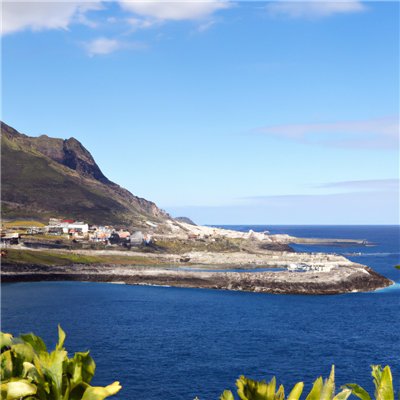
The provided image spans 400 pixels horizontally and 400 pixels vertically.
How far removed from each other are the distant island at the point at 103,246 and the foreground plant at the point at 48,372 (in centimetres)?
6661

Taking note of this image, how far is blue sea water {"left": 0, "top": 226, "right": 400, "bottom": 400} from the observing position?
27.5 metres

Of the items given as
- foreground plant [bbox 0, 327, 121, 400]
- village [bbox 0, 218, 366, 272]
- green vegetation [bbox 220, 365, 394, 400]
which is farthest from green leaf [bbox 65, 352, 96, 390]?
village [bbox 0, 218, 366, 272]

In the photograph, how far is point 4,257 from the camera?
8700cm

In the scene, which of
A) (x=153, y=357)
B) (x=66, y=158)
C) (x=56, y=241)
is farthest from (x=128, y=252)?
(x=153, y=357)

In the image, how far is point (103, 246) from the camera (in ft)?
346

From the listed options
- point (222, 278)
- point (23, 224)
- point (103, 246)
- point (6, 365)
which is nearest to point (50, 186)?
point (23, 224)

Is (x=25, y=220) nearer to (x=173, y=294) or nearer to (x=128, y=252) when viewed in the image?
(x=128, y=252)

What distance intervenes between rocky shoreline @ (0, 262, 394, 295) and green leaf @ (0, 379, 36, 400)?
66619 mm

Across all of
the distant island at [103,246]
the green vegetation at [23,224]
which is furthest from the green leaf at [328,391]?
the green vegetation at [23,224]

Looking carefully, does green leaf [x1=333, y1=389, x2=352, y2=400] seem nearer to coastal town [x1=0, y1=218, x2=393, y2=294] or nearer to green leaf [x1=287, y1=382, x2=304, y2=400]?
green leaf [x1=287, y1=382, x2=304, y2=400]

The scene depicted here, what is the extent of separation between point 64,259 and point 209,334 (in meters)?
63.3

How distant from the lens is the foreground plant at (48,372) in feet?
9.98

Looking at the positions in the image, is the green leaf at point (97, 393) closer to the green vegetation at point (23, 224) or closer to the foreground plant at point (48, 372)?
the foreground plant at point (48, 372)

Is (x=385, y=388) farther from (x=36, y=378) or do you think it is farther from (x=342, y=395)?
(x=36, y=378)
